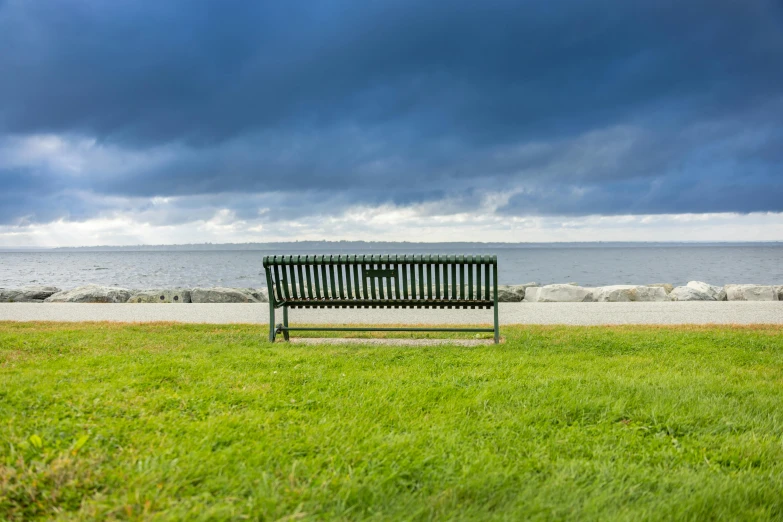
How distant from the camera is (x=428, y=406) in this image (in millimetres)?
4555

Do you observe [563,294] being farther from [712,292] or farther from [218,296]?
[218,296]

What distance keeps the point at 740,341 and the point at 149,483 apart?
7859mm

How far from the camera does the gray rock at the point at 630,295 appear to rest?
18.0m

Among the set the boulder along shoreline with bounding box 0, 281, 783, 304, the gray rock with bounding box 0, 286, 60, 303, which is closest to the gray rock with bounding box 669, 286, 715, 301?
the boulder along shoreline with bounding box 0, 281, 783, 304

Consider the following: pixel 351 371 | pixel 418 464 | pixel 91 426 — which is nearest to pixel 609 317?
pixel 351 371

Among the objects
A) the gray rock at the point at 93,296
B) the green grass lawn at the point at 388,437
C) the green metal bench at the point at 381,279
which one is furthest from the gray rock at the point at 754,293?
the gray rock at the point at 93,296

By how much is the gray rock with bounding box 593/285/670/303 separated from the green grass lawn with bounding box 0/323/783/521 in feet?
38.3

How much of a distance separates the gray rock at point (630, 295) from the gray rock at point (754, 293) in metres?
2.47

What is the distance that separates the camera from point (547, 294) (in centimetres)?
1833

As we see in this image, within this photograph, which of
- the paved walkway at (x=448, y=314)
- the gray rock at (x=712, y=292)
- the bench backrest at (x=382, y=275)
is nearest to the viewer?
the bench backrest at (x=382, y=275)

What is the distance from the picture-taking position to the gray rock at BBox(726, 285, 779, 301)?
1803cm

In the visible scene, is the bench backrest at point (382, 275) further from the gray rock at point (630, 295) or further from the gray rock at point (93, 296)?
the gray rock at point (93, 296)

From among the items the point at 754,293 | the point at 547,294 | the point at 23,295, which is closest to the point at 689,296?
the point at 754,293

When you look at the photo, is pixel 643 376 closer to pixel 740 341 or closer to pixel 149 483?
pixel 740 341
